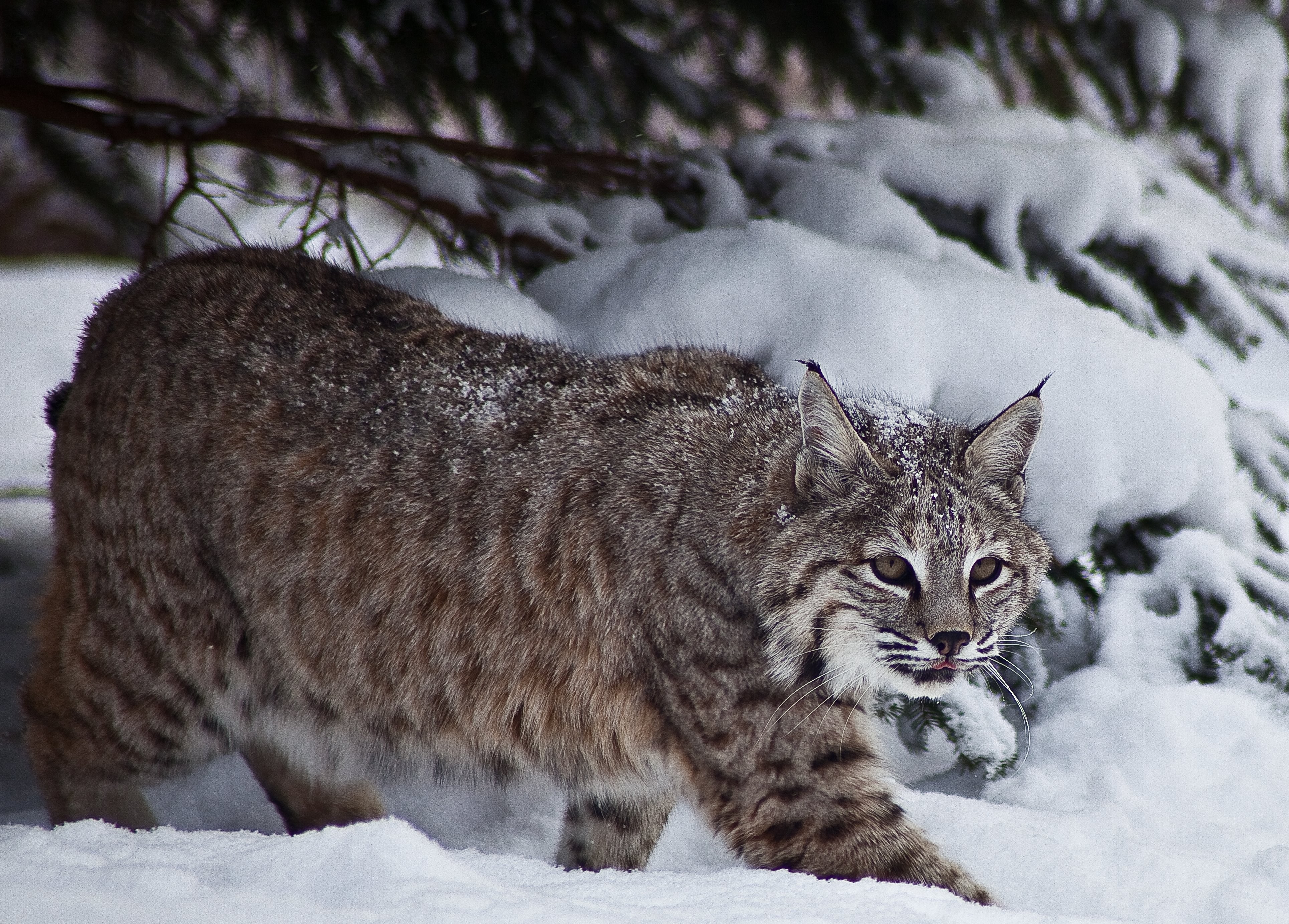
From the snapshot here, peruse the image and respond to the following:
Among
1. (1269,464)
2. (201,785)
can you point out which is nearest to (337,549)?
(201,785)

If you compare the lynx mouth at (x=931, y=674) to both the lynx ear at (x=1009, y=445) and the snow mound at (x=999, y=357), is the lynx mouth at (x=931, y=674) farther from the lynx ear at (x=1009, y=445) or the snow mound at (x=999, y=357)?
the snow mound at (x=999, y=357)

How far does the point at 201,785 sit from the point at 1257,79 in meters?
4.42

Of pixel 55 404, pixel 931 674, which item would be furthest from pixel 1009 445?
pixel 55 404

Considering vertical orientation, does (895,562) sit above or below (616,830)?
above

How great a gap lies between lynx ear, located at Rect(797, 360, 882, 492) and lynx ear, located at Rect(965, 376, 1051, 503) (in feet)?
0.90

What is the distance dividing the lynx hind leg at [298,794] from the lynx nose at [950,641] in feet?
6.17

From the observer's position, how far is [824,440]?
8.77ft

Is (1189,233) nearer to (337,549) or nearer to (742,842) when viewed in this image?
(742,842)

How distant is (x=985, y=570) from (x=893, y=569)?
245 millimetres

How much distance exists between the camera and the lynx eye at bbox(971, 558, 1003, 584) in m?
2.63

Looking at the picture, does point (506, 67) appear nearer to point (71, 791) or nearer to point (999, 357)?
point (999, 357)

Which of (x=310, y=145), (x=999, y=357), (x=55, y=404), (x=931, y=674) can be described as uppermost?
(x=310, y=145)

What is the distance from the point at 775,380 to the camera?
3256mm

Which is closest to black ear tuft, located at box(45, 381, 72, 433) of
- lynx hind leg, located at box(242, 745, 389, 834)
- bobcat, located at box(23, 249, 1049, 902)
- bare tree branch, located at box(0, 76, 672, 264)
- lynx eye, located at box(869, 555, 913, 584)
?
bobcat, located at box(23, 249, 1049, 902)
